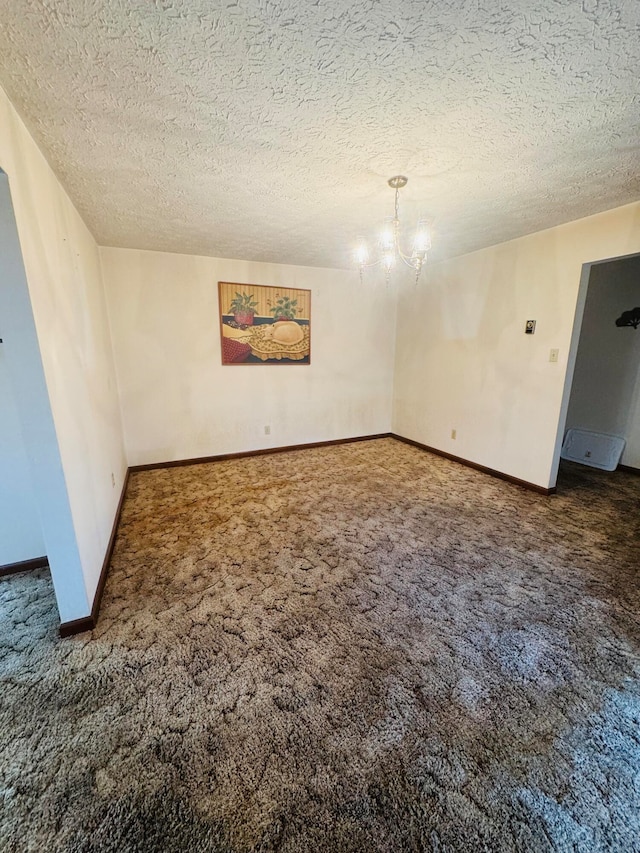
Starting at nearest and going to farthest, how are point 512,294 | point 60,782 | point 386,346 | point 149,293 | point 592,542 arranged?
1. point 60,782
2. point 592,542
3. point 512,294
4. point 149,293
5. point 386,346

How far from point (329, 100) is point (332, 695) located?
240 centimetres

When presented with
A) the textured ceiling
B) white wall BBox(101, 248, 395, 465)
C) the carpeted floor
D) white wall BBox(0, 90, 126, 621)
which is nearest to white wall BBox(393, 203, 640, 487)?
the textured ceiling

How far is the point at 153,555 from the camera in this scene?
2.31 m

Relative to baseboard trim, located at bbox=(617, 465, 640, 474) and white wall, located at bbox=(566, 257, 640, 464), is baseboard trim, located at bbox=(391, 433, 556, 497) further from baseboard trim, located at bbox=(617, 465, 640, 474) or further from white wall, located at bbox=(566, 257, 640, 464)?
white wall, located at bbox=(566, 257, 640, 464)

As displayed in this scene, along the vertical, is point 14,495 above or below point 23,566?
above

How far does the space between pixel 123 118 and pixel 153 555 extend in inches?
93.5

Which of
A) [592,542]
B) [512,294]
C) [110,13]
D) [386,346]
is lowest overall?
[592,542]

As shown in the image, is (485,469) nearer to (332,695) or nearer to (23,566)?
(332,695)

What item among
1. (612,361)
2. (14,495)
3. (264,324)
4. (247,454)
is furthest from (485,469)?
(14,495)

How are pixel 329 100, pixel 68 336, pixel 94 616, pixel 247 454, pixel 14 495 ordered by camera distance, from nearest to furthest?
pixel 329 100 → pixel 94 616 → pixel 68 336 → pixel 14 495 → pixel 247 454

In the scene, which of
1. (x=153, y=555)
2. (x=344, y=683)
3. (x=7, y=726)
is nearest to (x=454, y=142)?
(x=344, y=683)

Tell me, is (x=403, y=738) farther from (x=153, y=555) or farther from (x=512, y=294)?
(x=512, y=294)

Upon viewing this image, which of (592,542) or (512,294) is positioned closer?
(592,542)

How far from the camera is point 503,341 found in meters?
3.46
